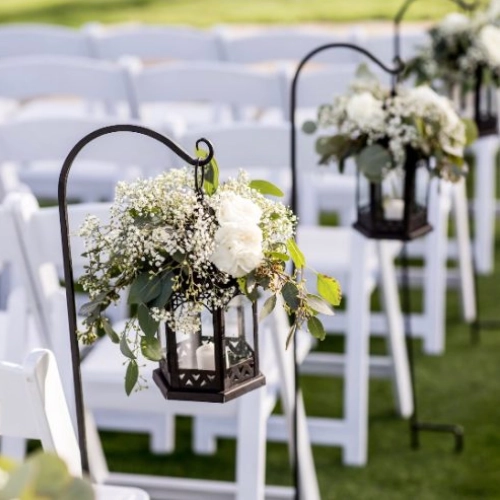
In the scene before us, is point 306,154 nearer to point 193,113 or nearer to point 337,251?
point 337,251

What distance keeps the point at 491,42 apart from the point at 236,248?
2.51m

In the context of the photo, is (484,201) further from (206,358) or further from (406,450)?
(206,358)

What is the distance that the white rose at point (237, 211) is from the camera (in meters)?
2.51

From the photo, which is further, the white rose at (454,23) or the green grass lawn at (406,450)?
the white rose at (454,23)

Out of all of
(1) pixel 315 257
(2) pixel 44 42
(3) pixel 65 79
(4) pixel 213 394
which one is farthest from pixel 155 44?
(4) pixel 213 394

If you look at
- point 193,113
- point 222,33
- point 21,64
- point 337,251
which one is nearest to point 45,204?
point 193,113

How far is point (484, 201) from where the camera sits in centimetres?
615

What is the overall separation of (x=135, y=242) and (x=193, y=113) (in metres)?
4.28

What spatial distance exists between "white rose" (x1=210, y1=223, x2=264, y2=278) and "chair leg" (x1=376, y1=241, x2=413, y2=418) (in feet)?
6.67

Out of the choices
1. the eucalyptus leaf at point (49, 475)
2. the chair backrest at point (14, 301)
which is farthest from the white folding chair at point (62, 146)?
the eucalyptus leaf at point (49, 475)

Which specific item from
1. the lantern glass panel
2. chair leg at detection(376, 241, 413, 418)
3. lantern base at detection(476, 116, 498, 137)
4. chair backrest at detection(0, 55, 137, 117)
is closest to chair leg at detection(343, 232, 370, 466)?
chair leg at detection(376, 241, 413, 418)

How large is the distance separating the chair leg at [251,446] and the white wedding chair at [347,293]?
2.55 feet

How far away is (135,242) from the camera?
2508 millimetres

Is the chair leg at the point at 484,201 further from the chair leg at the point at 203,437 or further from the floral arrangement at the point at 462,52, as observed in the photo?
the chair leg at the point at 203,437
